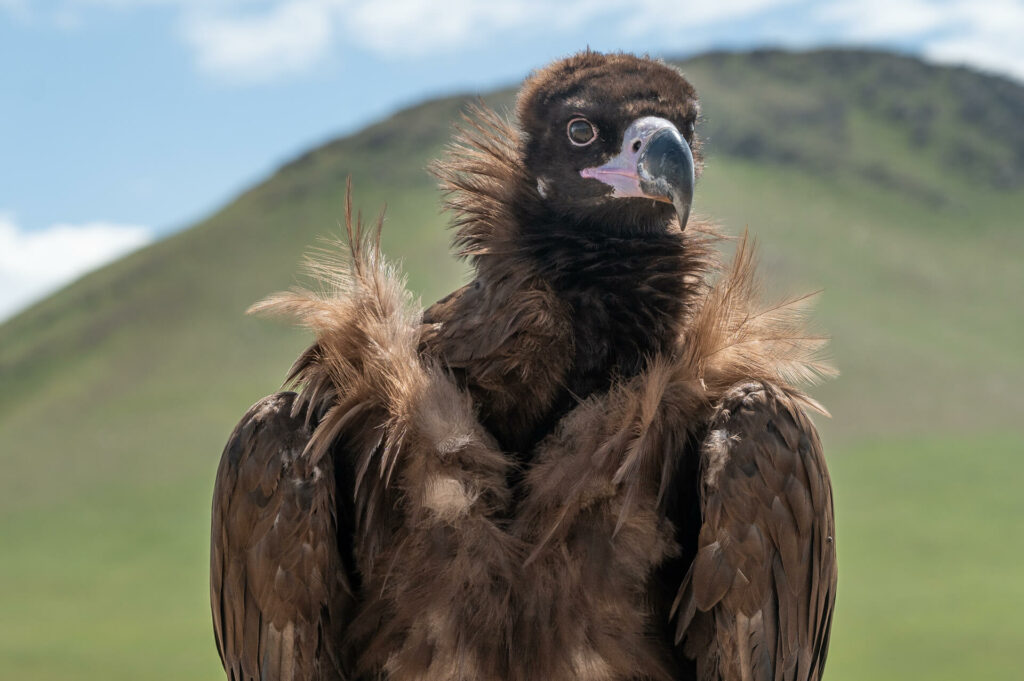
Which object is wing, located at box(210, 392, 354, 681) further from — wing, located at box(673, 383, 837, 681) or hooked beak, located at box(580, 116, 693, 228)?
hooked beak, located at box(580, 116, 693, 228)

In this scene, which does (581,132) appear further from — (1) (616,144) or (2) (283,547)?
(2) (283,547)

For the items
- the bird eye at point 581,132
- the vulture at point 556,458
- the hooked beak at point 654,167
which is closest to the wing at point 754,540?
the vulture at point 556,458

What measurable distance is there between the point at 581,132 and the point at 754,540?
189 centimetres

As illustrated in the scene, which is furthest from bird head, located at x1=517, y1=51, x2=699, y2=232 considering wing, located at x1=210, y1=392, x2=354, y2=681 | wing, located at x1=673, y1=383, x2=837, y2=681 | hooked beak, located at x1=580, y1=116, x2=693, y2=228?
wing, located at x1=210, y1=392, x2=354, y2=681

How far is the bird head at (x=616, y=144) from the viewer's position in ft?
15.0

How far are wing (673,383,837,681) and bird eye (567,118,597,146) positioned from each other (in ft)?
4.17

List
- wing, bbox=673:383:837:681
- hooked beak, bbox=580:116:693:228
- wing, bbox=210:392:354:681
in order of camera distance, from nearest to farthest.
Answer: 1. wing, bbox=673:383:837:681
2. wing, bbox=210:392:354:681
3. hooked beak, bbox=580:116:693:228

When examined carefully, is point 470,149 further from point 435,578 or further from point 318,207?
point 318,207

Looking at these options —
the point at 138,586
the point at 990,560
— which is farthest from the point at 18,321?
the point at 990,560

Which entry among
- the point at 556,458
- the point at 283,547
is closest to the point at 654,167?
the point at 556,458

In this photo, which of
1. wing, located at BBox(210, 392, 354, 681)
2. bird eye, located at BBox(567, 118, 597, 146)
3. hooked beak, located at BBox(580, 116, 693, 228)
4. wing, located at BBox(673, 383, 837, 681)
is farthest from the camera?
bird eye, located at BBox(567, 118, 597, 146)

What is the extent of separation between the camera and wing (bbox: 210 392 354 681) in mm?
4402

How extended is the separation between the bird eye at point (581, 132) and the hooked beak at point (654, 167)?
0.18 m

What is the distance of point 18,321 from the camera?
60.2 metres
